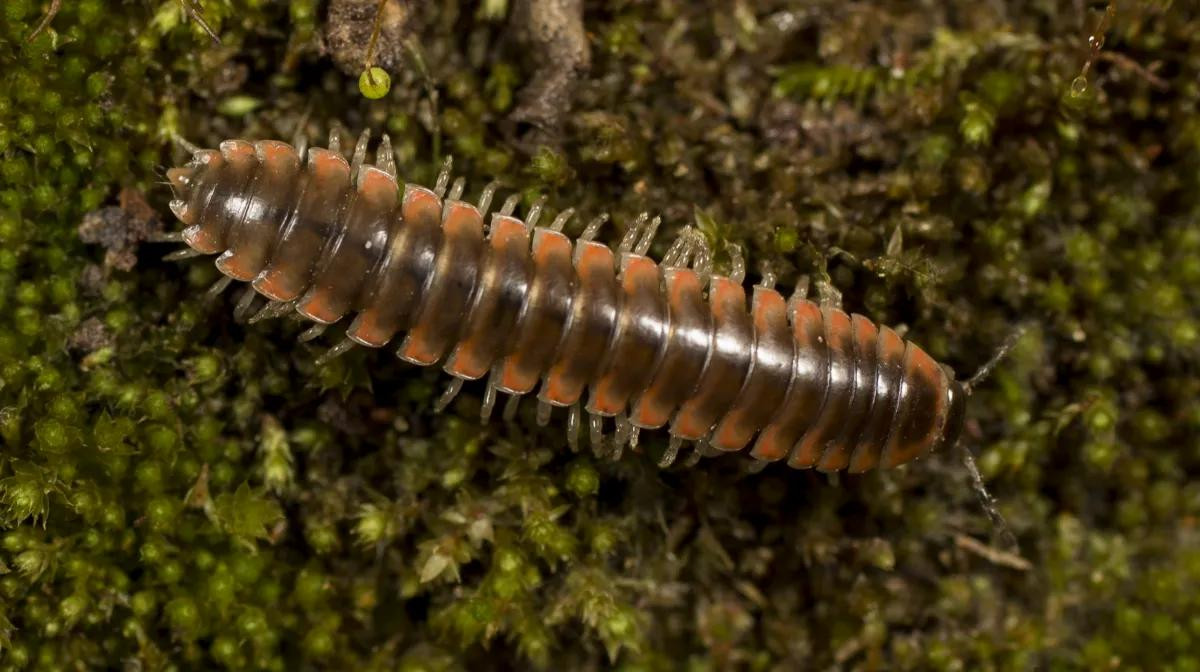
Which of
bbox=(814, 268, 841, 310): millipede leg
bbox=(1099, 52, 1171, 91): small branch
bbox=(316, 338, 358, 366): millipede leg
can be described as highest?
bbox=(1099, 52, 1171, 91): small branch

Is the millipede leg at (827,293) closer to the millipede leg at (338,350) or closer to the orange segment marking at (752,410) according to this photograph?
the orange segment marking at (752,410)

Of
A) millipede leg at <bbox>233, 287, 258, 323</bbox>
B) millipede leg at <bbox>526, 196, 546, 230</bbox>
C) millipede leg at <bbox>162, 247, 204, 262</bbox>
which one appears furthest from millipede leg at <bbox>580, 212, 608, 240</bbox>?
millipede leg at <bbox>162, 247, 204, 262</bbox>

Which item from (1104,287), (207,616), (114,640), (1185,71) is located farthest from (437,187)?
(1185,71)

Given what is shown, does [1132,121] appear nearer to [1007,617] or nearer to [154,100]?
[1007,617]

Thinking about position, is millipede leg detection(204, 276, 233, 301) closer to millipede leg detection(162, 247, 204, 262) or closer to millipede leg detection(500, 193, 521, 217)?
millipede leg detection(162, 247, 204, 262)

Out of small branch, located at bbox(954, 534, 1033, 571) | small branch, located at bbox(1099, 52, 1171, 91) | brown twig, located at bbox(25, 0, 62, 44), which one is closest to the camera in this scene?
brown twig, located at bbox(25, 0, 62, 44)

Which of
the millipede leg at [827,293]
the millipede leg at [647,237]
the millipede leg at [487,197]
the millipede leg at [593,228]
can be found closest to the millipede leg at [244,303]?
the millipede leg at [487,197]

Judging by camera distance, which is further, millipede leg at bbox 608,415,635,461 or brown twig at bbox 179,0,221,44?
millipede leg at bbox 608,415,635,461

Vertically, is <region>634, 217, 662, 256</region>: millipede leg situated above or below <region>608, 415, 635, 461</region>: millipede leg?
above

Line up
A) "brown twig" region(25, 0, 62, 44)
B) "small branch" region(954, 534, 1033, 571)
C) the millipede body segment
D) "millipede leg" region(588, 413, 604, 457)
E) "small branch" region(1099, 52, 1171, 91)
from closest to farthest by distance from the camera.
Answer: the millipede body segment
"brown twig" region(25, 0, 62, 44)
"millipede leg" region(588, 413, 604, 457)
"small branch" region(1099, 52, 1171, 91)
"small branch" region(954, 534, 1033, 571)
